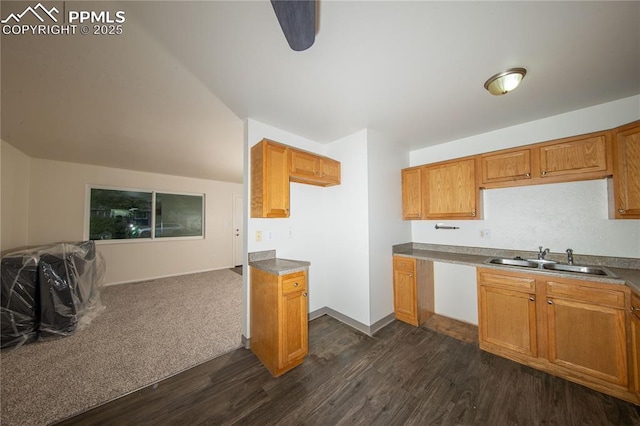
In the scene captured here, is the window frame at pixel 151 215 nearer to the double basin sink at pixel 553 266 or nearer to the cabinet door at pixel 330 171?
the cabinet door at pixel 330 171

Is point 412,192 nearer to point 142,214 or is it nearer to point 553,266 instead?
point 553,266

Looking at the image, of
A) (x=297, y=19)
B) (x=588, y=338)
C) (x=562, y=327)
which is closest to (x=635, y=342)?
(x=588, y=338)

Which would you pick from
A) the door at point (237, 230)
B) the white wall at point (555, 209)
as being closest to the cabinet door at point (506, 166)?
the white wall at point (555, 209)

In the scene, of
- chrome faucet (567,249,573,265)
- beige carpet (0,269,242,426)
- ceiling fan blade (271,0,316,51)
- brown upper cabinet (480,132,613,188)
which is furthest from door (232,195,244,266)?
chrome faucet (567,249,573,265)

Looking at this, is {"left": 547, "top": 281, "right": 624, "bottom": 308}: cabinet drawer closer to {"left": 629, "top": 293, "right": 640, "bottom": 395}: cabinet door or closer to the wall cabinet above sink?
{"left": 629, "top": 293, "right": 640, "bottom": 395}: cabinet door

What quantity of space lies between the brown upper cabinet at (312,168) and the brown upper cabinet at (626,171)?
267 cm

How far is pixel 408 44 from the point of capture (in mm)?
1405

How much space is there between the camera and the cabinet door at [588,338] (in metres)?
1.61

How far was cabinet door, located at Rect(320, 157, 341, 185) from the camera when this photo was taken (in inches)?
108

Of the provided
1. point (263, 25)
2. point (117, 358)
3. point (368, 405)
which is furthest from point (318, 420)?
point (263, 25)

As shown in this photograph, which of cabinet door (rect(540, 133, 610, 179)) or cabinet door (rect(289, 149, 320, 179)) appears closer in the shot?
cabinet door (rect(540, 133, 610, 179))

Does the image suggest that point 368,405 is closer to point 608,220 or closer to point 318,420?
point 318,420

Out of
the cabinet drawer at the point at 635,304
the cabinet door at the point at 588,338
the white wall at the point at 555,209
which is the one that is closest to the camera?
the cabinet drawer at the point at 635,304

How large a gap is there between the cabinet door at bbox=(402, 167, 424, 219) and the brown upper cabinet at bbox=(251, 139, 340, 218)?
1.58 meters
